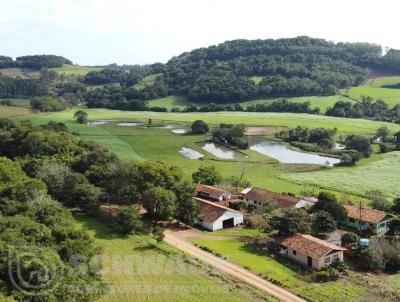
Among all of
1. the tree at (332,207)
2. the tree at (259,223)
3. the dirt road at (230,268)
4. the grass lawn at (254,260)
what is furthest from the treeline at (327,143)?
the dirt road at (230,268)

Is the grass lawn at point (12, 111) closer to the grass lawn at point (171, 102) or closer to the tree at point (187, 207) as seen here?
the grass lawn at point (171, 102)

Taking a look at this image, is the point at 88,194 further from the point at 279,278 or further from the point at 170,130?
the point at 170,130

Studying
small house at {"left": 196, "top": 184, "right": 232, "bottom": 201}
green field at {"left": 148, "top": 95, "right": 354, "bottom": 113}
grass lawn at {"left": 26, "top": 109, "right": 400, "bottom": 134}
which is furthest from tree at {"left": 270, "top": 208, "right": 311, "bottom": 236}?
green field at {"left": 148, "top": 95, "right": 354, "bottom": 113}

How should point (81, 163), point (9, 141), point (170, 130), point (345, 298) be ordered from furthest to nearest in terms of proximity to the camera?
1. point (170, 130)
2. point (9, 141)
3. point (81, 163)
4. point (345, 298)

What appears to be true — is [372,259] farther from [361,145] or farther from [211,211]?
[361,145]

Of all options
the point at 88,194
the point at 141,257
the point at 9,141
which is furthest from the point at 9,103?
the point at 141,257

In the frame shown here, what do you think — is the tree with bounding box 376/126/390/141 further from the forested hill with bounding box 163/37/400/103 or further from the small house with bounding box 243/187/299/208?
the forested hill with bounding box 163/37/400/103

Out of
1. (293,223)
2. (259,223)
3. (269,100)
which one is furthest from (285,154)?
(269,100)
